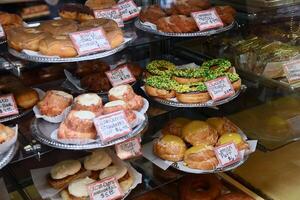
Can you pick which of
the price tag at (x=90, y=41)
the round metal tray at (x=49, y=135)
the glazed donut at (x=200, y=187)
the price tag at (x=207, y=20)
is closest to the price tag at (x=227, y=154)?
the glazed donut at (x=200, y=187)

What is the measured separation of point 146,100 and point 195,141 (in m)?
0.31

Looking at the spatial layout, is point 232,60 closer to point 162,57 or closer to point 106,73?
point 162,57

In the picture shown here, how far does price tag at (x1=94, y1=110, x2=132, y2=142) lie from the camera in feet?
4.07

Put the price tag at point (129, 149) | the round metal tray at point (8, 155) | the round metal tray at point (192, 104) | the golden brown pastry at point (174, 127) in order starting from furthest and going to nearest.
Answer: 1. the golden brown pastry at point (174, 127)
2. the price tag at point (129, 149)
3. the round metal tray at point (192, 104)
4. the round metal tray at point (8, 155)

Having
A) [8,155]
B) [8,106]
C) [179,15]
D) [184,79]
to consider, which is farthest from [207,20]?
[8,155]

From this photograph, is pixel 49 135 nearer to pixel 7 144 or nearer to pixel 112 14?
pixel 7 144

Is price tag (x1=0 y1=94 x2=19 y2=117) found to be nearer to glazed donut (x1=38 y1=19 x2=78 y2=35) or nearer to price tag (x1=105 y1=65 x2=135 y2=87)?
glazed donut (x1=38 y1=19 x2=78 y2=35)

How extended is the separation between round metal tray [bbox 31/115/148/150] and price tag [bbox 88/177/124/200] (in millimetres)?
244

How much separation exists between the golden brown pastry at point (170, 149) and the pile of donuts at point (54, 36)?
0.47 meters

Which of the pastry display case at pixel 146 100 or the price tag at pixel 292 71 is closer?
the pastry display case at pixel 146 100

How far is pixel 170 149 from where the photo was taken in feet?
5.32

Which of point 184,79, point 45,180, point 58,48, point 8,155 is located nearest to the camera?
point 8,155

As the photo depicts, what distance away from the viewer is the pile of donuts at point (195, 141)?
1.58 meters

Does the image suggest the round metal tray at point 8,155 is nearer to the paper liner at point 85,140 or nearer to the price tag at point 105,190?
the paper liner at point 85,140
